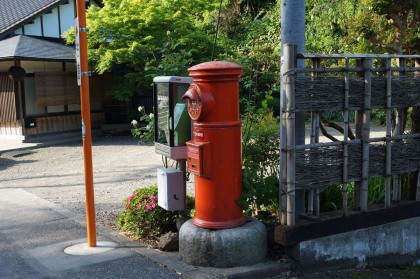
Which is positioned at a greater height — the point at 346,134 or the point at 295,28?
the point at 295,28

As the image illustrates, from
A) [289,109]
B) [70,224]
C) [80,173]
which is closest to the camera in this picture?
[289,109]

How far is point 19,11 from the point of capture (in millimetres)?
18453

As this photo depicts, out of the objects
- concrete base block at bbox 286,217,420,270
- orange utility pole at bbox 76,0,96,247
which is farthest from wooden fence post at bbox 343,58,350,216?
orange utility pole at bbox 76,0,96,247

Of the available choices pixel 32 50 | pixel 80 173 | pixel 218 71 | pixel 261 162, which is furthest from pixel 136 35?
pixel 218 71

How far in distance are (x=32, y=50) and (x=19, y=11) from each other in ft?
13.1

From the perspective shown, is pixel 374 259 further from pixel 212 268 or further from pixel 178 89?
pixel 178 89

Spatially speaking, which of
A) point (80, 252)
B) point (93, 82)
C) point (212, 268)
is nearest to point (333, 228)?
point (212, 268)

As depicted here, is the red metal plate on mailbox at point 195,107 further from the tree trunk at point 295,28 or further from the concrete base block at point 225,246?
the concrete base block at point 225,246

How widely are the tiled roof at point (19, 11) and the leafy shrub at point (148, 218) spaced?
13389 millimetres

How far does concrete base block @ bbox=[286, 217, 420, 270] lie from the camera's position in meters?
4.65

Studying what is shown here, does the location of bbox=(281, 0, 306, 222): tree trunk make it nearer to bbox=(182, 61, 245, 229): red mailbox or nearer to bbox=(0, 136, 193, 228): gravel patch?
bbox=(182, 61, 245, 229): red mailbox

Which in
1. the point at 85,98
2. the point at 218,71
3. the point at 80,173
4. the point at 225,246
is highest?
the point at 218,71

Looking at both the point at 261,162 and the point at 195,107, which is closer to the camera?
the point at 195,107

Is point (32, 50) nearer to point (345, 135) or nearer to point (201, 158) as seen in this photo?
point (201, 158)
